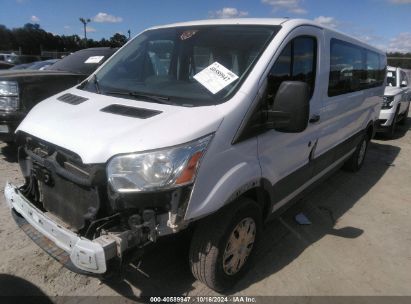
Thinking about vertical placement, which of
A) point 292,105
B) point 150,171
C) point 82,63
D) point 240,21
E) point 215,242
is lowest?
point 215,242

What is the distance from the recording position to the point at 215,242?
8.86ft

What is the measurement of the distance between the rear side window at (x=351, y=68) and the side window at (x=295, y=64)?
45 cm

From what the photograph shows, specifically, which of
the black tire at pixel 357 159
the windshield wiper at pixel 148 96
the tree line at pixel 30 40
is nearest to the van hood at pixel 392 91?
the black tire at pixel 357 159

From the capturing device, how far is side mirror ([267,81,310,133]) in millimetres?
2652

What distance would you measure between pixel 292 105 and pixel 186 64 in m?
1.16

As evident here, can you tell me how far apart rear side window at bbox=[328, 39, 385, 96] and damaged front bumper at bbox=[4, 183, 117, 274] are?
2844 mm

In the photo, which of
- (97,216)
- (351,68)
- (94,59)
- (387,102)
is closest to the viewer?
(97,216)

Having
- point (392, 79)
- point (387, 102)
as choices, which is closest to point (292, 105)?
point (387, 102)

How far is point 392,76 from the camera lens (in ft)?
35.2

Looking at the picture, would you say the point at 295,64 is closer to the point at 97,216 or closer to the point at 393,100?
the point at 97,216

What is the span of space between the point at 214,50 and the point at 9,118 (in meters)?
3.57

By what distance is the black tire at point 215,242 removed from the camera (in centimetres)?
270

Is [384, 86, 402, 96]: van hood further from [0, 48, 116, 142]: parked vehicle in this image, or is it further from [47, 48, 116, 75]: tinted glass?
[0, 48, 116, 142]: parked vehicle

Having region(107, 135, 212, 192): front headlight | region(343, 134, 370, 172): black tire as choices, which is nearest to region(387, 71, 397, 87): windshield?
region(343, 134, 370, 172): black tire
